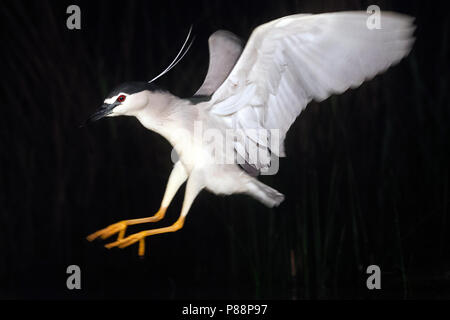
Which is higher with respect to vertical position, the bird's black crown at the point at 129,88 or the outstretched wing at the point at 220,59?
the outstretched wing at the point at 220,59

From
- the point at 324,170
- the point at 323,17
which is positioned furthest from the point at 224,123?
the point at 324,170

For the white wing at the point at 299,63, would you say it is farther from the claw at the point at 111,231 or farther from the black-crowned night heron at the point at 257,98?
the claw at the point at 111,231

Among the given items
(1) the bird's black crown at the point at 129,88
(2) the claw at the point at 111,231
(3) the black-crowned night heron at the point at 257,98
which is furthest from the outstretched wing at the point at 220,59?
(2) the claw at the point at 111,231

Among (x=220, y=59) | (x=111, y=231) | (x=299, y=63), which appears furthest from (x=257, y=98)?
(x=111, y=231)

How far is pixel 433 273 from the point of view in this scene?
221 cm

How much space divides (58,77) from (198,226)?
73cm

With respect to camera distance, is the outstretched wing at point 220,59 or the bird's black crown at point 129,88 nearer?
the bird's black crown at point 129,88

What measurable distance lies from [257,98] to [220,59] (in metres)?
0.27

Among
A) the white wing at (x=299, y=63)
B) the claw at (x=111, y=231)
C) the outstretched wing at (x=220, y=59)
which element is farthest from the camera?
the outstretched wing at (x=220, y=59)

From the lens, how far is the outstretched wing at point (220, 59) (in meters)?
1.95

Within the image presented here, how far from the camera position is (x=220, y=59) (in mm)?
1979

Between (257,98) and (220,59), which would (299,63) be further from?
(220,59)

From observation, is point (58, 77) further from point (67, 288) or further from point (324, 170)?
point (324, 170)

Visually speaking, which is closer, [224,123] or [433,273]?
[224,123]
